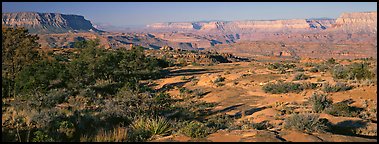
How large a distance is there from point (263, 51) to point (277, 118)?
121898 mm

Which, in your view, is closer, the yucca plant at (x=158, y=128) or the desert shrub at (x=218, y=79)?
the yucca plant at (x=158, y=128)

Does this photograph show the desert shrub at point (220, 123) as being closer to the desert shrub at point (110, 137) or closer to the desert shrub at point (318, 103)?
the desert shrub at point (110, 137)

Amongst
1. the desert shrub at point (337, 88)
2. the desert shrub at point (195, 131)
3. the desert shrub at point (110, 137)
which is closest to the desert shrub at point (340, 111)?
the desert shrub at point (337, 88)

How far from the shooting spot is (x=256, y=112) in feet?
44.4

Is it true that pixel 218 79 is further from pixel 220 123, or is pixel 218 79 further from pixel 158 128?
pixel 158 128

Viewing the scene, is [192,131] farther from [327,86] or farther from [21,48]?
[21,48]

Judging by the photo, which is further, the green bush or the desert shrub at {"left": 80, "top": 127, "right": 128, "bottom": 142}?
the green bush

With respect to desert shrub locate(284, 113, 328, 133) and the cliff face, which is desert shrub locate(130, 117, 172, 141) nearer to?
desert shrub locate(284, 113, 328, 133)

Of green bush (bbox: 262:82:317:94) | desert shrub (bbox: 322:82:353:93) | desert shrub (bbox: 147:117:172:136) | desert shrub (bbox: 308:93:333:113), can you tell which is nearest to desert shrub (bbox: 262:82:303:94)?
green bush (bbox: 262:82:317:94)

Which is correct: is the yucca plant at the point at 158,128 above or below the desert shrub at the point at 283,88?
above

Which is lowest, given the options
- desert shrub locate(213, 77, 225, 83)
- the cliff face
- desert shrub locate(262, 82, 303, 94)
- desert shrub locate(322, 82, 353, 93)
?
desert shrub locate(213, 77, 225, 83)

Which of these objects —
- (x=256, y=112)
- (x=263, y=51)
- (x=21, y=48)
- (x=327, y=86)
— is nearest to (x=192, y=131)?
(x=256, y=112)

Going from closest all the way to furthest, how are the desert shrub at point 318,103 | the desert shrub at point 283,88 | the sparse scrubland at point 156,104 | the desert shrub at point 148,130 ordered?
the desert shrub at point 148,130, the sparse scrubland at point 156,104, the desert shrub at point 318,103, the desert shrub at point 283,88

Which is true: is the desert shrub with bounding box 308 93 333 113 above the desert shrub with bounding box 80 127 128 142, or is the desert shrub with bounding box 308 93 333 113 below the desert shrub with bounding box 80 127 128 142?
below
